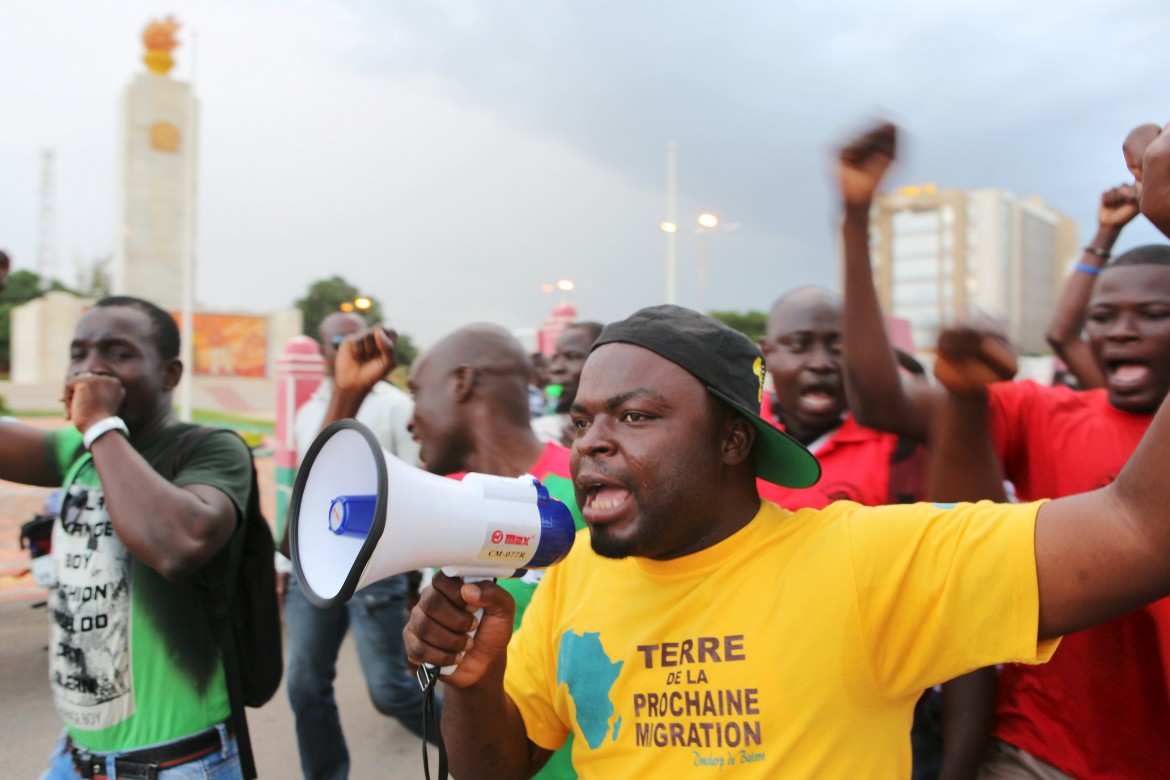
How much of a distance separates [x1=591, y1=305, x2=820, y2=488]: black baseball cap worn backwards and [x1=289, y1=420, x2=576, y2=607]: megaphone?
346mm

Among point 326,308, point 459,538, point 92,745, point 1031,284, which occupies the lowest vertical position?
point 92,745

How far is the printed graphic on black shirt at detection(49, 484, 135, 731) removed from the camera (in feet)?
7.39

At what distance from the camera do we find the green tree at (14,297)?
1747 inches

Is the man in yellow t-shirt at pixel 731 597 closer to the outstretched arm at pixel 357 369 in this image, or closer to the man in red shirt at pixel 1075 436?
the man in red shirt at pixel 1075 436

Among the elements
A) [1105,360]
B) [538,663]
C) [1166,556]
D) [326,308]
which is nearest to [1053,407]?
[1105,360]

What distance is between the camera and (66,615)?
2311 mm

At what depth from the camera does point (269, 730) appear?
4848 mm

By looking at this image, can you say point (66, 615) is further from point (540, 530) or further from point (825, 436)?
point (825, 436)

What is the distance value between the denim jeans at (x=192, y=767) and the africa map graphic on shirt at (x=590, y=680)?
4.08ft

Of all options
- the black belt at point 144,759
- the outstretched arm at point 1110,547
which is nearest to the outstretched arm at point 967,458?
the outstretched arm at point 1110,547

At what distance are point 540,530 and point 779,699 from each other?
486 mm

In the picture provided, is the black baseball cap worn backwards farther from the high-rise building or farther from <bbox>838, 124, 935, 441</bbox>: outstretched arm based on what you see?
the high-rise building

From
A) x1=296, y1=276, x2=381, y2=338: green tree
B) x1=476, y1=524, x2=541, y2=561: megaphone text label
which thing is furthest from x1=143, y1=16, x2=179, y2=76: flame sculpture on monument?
x1=476, y1=524, x2=541, y2=561: megaphone text label

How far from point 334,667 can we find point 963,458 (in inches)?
112
